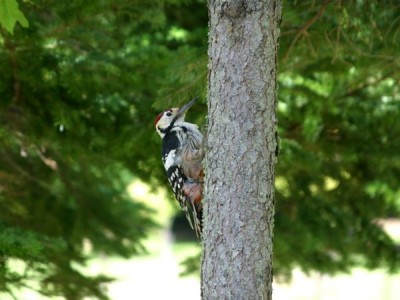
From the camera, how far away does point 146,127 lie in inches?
254

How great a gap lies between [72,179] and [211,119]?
15.2ft

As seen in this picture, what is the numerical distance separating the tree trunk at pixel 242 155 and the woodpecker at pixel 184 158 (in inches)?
67.2

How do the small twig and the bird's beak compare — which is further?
the bird's beak

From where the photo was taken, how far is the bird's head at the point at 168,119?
5945mm

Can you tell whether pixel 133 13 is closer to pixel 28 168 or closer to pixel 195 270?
pixel 28 168

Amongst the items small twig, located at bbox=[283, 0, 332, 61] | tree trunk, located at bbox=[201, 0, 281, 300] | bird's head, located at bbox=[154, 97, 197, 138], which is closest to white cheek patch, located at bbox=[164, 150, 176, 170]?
bird's head, located at bbox=[154, 97, 197, 138]

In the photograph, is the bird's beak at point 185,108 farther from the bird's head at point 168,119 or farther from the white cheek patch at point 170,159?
the white cheek patch at point 170,159

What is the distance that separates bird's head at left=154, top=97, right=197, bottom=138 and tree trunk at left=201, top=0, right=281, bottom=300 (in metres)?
1.83

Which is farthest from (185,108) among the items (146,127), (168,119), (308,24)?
(308,24)

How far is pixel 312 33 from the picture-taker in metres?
5.59

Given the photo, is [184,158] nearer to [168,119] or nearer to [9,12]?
[168,119]

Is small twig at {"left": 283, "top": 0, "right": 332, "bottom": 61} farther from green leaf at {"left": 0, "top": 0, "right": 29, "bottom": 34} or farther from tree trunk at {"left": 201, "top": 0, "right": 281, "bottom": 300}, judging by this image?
green leaf at {"left": 0, "top": 0, "right": 29, "bottom": 34}

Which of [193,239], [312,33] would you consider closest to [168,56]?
[312,33]

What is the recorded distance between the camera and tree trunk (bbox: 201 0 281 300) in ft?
12.9
